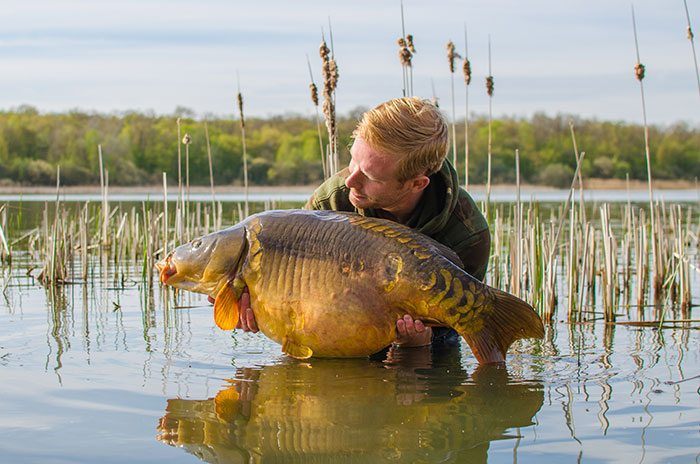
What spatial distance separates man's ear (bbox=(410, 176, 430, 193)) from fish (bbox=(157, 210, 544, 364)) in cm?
30

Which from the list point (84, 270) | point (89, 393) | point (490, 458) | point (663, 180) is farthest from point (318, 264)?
point (663, 180)

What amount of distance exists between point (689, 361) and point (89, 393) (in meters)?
2.99

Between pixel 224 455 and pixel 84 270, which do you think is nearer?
pixel 224 455

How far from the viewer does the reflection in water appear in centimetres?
352

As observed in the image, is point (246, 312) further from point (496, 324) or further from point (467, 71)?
point (467, 71)

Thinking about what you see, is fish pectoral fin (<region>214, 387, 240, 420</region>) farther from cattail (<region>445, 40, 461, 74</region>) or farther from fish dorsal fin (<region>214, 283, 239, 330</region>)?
cattail (<region>445, 40, 461, 74</region>)

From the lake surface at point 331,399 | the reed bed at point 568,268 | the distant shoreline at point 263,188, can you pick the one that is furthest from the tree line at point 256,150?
the lake surface at point 331,399

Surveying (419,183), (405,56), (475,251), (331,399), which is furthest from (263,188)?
(331,399)

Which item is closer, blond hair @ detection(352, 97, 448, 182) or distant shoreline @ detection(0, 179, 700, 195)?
blond hair @ detection(352, 97, 448, 182)

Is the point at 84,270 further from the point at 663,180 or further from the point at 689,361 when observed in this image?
the point at 663,180

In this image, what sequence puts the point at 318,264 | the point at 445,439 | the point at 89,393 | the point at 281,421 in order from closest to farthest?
the point at 445,439 < the point at 281,421 < the point at 89,393 < the point at 318,264

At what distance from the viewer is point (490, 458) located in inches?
135

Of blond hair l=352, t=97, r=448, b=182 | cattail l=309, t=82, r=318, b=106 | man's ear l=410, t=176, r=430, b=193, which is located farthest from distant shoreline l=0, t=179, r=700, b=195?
blond hair l=352, t=97, r=448, b=182

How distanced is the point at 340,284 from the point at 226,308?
0.57 m
